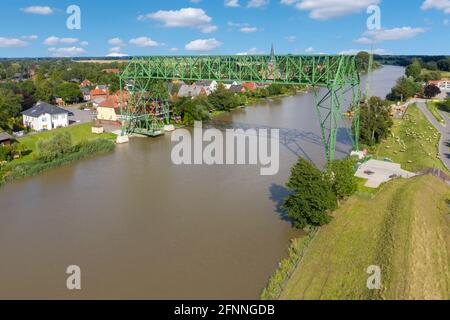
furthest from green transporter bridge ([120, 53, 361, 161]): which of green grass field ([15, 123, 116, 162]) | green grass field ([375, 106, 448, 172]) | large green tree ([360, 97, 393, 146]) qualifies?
green grass field ([375, 106, 448, 172])

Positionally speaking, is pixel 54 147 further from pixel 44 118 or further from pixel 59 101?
pixel 59 101

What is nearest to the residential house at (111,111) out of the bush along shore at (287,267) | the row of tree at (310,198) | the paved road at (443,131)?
the row of tree at (310,198)

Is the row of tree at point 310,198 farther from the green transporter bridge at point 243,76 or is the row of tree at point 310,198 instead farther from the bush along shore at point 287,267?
the green transporter bridge at point 243,76

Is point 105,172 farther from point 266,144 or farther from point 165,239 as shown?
point 266,144

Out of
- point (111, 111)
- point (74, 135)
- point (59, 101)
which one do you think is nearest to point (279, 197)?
point (74, 135)

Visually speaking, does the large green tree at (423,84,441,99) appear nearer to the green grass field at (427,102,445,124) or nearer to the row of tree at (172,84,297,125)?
the green grass field at (427,102,445,124)

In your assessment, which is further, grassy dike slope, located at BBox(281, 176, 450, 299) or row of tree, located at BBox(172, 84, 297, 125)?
row of tree, located at BBox(172, 84, 297, 125)
